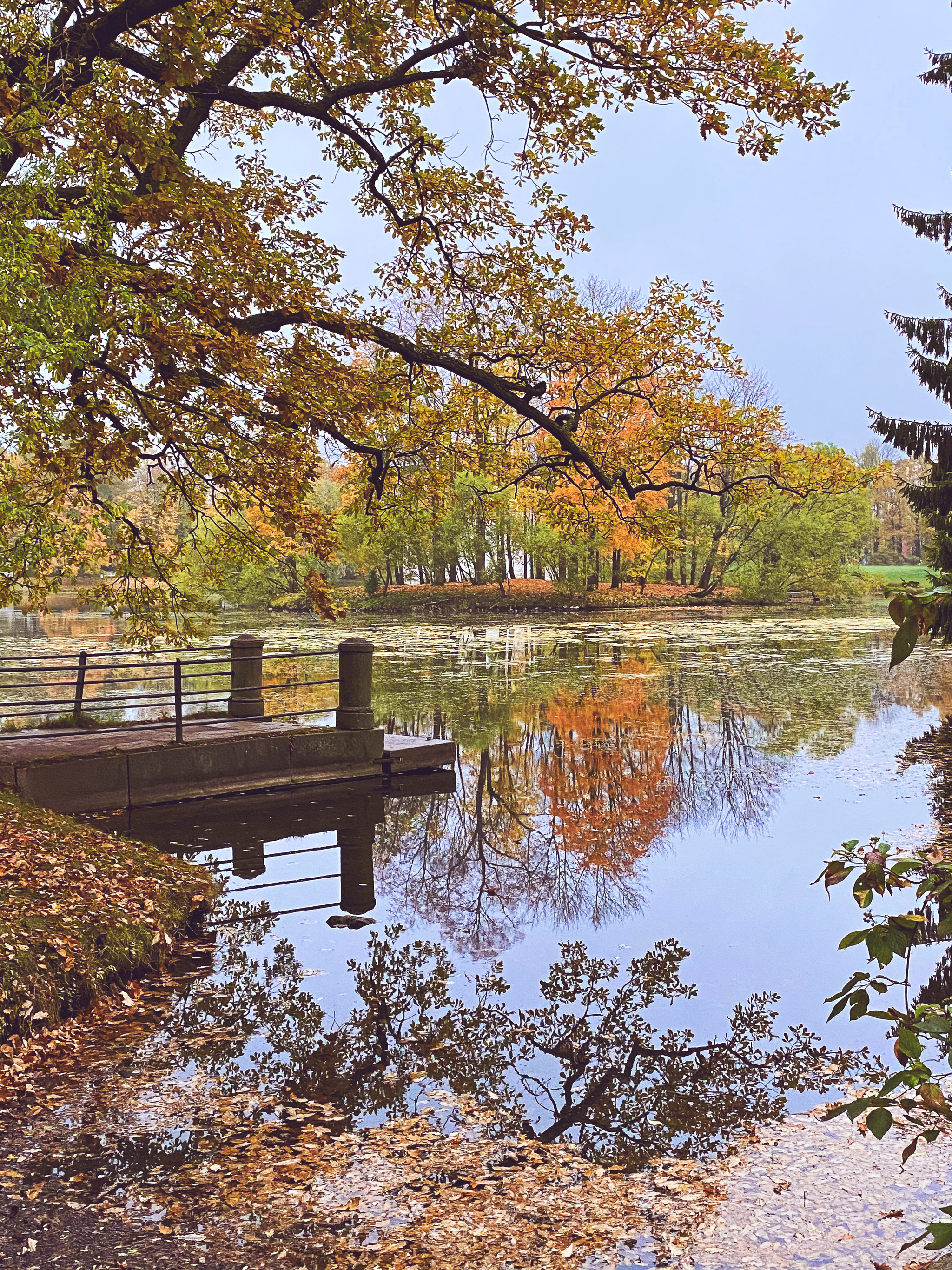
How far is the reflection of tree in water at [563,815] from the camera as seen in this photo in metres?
10.3

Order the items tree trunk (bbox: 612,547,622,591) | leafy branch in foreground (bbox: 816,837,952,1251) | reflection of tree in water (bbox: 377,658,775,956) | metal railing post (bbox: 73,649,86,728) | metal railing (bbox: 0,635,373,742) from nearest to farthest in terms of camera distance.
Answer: leafy branch in foreground (bbox: 816,837,952,1251)
reflection of tree in water (bbox: 377,658,775,956)
metal railing (bbox: 0,635,373,742)
metal railing post (bbox: 73,649,86,728)
tree trunk (bbox: 612,547,622,591)

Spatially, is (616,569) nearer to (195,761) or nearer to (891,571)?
(891,571)

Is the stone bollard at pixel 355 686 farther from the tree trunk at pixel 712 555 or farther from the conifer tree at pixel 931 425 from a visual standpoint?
the tree trunk at pixel 712 555

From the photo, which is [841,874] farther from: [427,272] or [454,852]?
[427,272]

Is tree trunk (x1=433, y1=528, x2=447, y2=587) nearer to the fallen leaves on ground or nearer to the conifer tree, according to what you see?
the conifer tree

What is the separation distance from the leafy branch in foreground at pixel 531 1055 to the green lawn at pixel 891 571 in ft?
171

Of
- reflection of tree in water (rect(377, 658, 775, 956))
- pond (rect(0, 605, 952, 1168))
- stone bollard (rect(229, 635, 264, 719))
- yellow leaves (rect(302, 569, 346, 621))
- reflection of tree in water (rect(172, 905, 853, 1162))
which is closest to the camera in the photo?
reflection of tree in water (rect(172, 905, 853, 1162))

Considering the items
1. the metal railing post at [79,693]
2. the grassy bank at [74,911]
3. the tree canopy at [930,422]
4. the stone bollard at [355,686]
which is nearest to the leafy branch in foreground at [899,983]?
the grassy bank at [74,911]

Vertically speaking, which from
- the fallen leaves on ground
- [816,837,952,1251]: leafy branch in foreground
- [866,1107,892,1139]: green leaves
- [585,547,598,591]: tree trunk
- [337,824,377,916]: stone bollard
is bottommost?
[337,824,377,916]: stone bollard

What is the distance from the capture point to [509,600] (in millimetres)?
57625

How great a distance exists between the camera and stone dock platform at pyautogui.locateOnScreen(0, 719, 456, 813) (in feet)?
42.1

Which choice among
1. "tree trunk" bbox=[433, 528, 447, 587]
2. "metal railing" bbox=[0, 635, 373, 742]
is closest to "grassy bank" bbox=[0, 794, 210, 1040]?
"metal railing" bbox=[0, 635, 373, 742]

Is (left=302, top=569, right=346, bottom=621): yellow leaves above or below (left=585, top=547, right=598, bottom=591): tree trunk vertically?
below

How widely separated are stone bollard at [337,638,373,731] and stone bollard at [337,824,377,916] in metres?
2.91
